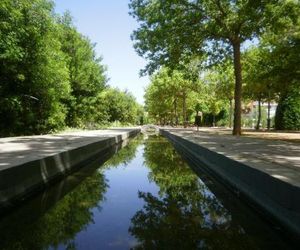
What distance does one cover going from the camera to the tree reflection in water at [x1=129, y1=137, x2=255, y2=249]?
6605 millimetres

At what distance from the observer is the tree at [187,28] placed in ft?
106

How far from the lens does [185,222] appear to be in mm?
8008

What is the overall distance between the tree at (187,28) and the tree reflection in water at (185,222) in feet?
71.6

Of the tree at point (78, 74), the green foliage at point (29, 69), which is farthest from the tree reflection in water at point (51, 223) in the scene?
the tree at point (78, 74)

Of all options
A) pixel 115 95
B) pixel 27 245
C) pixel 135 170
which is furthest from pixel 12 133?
pixel 115 95

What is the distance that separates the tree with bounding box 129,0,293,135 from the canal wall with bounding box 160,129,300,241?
1974cm

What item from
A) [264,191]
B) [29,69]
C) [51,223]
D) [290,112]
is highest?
[29,69]

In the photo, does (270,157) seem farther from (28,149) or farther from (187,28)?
(187,28)

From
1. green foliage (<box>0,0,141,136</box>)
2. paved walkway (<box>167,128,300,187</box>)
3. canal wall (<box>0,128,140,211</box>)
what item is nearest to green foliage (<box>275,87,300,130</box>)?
green foliage (<box>0,0,141,136</box>)

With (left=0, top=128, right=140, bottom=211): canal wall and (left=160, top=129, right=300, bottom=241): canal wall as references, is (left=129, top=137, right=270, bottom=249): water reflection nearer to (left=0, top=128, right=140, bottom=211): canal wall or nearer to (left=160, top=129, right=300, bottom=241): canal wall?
(left=160, top=129, right=300, bottom=241): canal wall

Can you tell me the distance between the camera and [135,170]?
16.9 m

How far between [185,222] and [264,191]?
1.82 m

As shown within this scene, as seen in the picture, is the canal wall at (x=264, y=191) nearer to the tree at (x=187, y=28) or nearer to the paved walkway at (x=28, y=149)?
the paved walkway at (x=28, y=149)

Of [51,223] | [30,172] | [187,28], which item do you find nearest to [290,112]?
[187,28]
